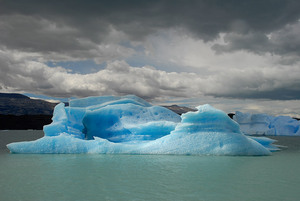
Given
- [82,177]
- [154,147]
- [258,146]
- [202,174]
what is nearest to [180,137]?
[154,147]

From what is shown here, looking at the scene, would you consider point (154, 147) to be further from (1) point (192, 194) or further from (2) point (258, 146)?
(1) point (192, 194)

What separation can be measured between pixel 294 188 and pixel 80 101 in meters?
12.6

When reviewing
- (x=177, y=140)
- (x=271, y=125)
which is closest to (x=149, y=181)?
(x=177, y=140)

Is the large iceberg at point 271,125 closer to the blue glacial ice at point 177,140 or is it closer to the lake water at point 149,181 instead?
the blue glacial ice at point 177,140

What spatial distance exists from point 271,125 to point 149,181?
3190 centimetres

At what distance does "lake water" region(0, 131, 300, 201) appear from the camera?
4.53 metres

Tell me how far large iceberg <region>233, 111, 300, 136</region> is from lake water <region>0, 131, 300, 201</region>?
26.9 m

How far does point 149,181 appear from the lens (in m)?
5.58

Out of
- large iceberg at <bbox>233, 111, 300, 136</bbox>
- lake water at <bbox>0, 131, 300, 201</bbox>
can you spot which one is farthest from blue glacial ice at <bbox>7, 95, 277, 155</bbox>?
large iceberg at <bbox>233, 111, 300, 136</bbox>

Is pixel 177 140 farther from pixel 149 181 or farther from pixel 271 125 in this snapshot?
pixel 271 125

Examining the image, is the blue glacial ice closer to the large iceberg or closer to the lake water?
the lake water

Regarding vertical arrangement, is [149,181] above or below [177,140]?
below

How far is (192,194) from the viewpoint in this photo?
4.60 m

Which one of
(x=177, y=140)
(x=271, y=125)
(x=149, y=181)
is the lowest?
(x=149, y=181)
